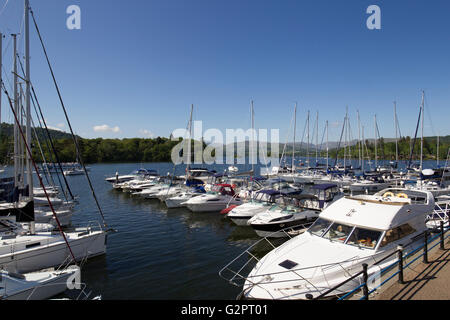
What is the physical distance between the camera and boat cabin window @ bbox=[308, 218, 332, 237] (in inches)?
433

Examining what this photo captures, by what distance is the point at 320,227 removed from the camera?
11266 millimetres

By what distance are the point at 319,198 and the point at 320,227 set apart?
13.1 metres

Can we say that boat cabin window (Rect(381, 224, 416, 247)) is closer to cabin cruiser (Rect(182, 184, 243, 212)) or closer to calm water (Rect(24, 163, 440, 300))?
calm water (Rect(24, 163, 440, 300))

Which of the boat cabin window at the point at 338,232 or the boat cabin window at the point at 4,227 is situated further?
the boat cabin window at the point at 4,227

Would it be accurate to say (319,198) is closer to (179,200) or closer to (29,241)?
(179,200)

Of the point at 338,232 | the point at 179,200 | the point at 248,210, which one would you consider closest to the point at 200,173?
the point at 179,200

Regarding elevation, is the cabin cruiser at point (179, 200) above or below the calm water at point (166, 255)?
above

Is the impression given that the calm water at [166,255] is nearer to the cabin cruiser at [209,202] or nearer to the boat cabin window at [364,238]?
the cabin cruiser at [209,202]

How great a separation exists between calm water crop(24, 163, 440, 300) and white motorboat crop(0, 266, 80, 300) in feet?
5.55

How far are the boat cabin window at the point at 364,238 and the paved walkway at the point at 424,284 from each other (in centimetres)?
140

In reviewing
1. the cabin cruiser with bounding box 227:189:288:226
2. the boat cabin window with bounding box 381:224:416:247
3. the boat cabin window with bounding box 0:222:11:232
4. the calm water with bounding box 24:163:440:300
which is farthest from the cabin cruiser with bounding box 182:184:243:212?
the boat cabin window with bounding box 381:224:416:247

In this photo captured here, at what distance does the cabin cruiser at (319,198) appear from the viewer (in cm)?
2140

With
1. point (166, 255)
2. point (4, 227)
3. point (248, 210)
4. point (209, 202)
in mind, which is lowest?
point (166, 255)

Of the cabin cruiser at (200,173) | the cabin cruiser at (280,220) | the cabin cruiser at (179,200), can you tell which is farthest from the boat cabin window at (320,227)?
the cabin cruiser at (200,173)
